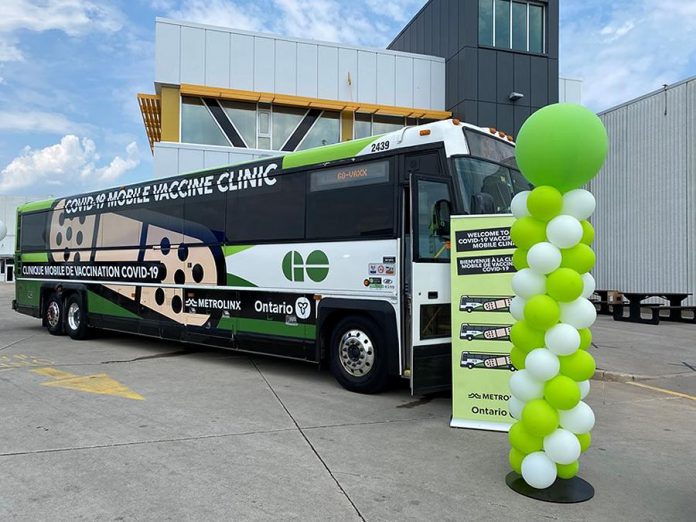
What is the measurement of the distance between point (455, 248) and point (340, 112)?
1509 centimetres

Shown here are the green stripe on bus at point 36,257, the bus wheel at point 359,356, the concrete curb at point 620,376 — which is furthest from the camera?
the green stripe on bus at point 36,257

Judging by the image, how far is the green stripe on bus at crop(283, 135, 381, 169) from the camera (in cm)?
737

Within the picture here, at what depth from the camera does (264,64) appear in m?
18.7

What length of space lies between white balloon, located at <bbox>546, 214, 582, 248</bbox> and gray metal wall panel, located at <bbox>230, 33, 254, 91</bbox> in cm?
1626

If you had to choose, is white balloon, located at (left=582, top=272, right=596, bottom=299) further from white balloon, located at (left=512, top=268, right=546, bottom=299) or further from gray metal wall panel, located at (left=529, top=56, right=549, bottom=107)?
gray metal wall panel, located at (left=529, top=56, right=549, bottom=107)

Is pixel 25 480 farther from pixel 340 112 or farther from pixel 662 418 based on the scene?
pixel 340 112

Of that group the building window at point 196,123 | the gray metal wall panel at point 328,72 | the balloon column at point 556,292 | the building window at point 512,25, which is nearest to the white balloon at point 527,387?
the balloon column at point 556,292

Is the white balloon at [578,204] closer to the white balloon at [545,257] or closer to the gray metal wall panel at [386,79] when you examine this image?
the white balloon at [545,257]

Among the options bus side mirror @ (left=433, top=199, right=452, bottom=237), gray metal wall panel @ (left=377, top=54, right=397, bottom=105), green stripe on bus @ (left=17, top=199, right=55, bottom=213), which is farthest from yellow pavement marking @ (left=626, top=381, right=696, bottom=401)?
gray metal wall panel @ (left=377, top=54, right=397, bottom=105)

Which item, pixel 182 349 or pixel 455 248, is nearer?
pixel 455 248

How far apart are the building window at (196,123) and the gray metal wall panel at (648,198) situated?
48.7ft

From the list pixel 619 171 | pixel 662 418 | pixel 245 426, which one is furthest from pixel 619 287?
pixel 245 426

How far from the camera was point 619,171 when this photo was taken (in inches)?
824

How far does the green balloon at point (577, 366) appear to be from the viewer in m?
4.00
